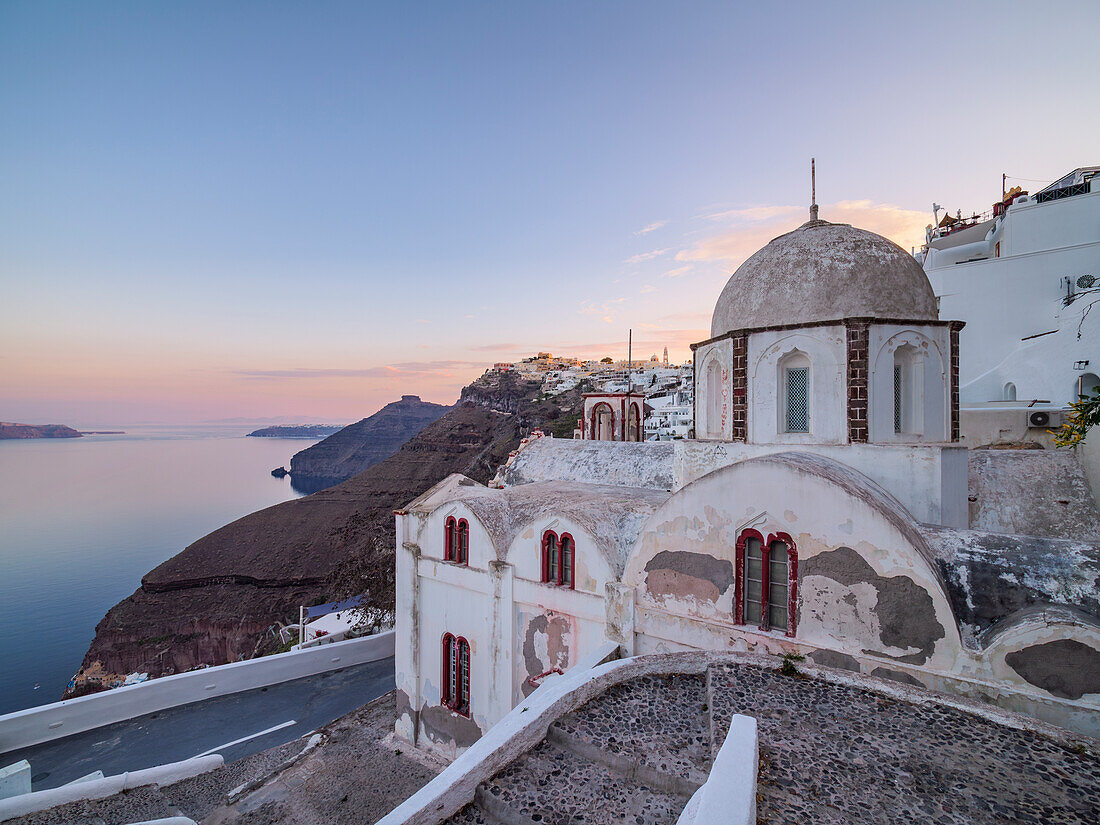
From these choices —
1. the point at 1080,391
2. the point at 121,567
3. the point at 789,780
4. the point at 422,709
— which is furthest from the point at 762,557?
the point at 121,567

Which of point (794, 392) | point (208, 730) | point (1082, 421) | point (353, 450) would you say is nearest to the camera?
point (794, 392)

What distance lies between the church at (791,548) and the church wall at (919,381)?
0.11ft

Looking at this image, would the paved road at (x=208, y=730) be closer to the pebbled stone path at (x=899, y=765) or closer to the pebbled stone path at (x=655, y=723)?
the pebbled stone path at (x=655, y=723)

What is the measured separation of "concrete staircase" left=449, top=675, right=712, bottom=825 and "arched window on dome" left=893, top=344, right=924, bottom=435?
5.86 metres

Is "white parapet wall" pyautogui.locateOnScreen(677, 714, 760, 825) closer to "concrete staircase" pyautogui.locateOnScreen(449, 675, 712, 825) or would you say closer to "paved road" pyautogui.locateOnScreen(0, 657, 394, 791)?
"concrete staircase" pyautogui.locateOnScreen(449, 675, 712, 825)

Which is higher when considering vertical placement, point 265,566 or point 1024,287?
point 1024,287

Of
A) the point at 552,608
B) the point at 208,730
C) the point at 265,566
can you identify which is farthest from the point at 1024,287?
the point at 265,566

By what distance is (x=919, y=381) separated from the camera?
335 inches

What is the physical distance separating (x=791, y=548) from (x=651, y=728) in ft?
10.1

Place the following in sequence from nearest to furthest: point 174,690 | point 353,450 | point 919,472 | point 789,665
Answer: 1. point 789,665
2. point 919,472
3. point 174,690
4. point 353,450

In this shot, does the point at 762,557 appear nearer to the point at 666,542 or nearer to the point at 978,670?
A: the point at 666,542

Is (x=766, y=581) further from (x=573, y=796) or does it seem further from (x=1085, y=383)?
(x=1085, y=383)

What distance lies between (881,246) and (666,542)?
619cm

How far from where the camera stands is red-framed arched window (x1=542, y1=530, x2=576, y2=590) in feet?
32.2
